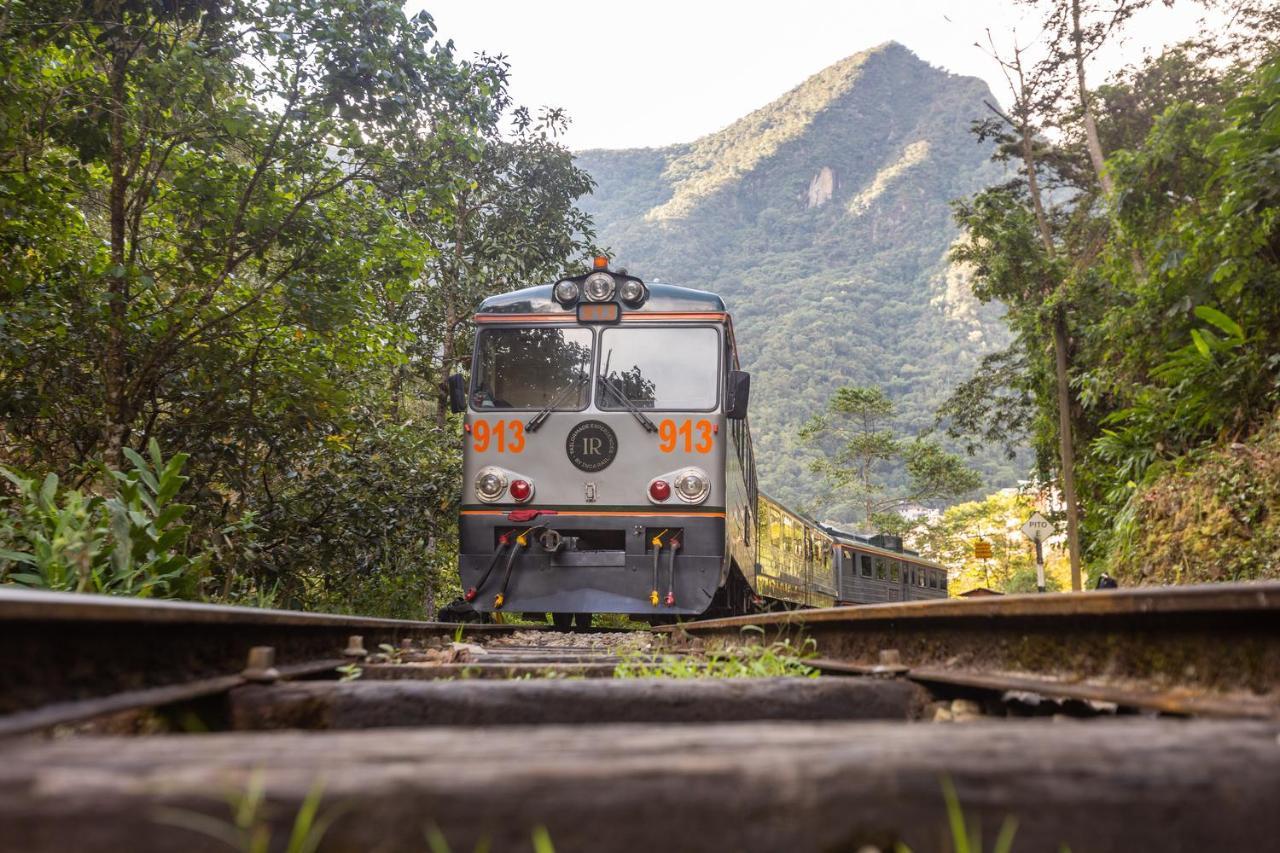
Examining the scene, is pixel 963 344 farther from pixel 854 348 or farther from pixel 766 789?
pixel 766 789

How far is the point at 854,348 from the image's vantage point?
104m

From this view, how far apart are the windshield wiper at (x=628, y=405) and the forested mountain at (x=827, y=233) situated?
232 ft

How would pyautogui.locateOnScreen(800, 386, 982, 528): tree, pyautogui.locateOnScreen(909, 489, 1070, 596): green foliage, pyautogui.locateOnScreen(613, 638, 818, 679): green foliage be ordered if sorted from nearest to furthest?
pyautogui.locateOnScreen(613, 638, 818, 679): green foliage → pyautogui.locateOnScreen(800, 386, 982, 528): tree → pyautogui.locateOnScreen(909, 489, 1070, 596): green foliage

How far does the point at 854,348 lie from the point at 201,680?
344 ft

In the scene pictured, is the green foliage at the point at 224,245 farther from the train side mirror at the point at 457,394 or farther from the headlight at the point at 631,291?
the headlight at the point at 631,291

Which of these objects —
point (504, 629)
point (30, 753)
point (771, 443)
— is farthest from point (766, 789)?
point (771, 443)

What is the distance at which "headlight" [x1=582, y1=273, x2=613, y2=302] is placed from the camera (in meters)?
8.67

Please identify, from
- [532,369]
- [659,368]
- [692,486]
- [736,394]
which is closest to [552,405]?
[532,369]

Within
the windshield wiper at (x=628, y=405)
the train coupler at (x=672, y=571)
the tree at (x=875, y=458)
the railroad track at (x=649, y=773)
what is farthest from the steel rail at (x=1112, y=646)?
the tree at (x=875, y=458)

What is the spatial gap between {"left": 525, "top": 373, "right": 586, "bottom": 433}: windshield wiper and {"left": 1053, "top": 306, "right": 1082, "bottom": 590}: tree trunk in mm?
11113

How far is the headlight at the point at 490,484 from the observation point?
27.0 ft

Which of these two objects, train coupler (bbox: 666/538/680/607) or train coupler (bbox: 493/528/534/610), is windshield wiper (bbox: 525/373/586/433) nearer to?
train coupler (bbox: 493/528/534/610)

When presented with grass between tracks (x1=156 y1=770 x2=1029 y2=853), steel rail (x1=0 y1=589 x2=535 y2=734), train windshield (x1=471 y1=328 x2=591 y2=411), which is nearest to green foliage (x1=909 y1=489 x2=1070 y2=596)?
train windshield (x1=471 y1=328 x2=591 y2=411)

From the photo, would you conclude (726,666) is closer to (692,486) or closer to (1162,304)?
(692,486)
